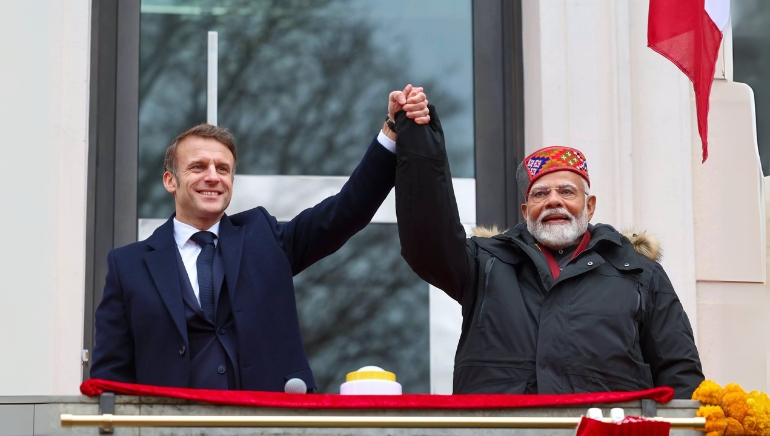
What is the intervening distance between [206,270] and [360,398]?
103 centimetres

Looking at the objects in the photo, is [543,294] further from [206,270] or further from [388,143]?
[206,270]

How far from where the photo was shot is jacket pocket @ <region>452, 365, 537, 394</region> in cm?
432

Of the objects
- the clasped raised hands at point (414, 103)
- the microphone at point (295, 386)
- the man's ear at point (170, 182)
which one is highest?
the clasped raised hands at point (414, 103)

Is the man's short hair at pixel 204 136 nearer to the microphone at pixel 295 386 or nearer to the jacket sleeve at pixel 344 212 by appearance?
the jacket sleeve at pixel 344 212

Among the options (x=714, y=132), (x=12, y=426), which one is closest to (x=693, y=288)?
(x=714, y=132)

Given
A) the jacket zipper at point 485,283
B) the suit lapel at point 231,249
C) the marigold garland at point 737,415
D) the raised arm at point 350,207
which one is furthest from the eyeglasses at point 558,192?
the marigold garland at point 737,415

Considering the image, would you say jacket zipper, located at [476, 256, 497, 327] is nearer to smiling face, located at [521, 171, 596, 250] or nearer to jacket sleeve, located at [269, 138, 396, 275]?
smiling face, located at [521, 171, 596, 250]

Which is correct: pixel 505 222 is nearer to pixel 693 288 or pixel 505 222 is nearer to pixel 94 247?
pixel 693 288

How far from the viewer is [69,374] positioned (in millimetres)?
5598

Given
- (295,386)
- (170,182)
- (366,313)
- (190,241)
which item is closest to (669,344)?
(295,386)

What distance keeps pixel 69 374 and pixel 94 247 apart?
24.8 inches

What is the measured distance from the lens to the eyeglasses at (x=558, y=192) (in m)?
4.74

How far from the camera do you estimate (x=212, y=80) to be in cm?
630

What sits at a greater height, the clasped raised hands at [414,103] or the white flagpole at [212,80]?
the white flagpole at [212,80]
